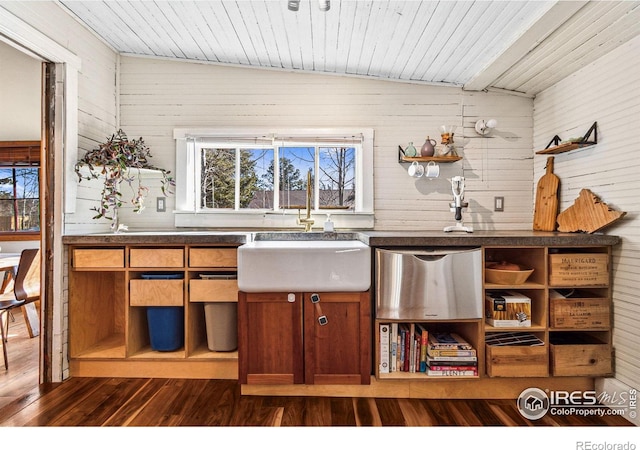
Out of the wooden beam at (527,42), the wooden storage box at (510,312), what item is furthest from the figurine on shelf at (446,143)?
the wooden storage box at (510,312)

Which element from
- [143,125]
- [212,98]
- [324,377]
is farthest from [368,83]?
[324,377]

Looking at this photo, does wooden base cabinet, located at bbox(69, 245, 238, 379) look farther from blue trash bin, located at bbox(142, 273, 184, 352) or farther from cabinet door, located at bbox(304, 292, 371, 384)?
cabinet door, located at bbox(304, 292, 371, 384)

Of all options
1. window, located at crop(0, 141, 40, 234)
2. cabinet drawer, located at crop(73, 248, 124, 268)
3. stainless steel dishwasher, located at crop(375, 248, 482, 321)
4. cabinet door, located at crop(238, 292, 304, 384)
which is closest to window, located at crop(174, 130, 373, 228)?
cabinet drawer, located at crop(73, 248, 124, 268)

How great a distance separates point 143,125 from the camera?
2.92m

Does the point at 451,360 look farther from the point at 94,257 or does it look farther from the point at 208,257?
the point at 94,257

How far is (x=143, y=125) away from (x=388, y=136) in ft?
6.44

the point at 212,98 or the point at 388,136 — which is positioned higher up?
the point at 212,98

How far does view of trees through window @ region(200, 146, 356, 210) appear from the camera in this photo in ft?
9.75

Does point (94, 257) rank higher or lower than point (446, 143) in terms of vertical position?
lower

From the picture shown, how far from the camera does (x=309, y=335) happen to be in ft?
6.68

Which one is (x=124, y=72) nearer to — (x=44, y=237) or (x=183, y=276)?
(x=44, y=237)

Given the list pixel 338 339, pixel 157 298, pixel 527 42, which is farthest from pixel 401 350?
pixel 527 42

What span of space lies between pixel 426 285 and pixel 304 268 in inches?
27.3
